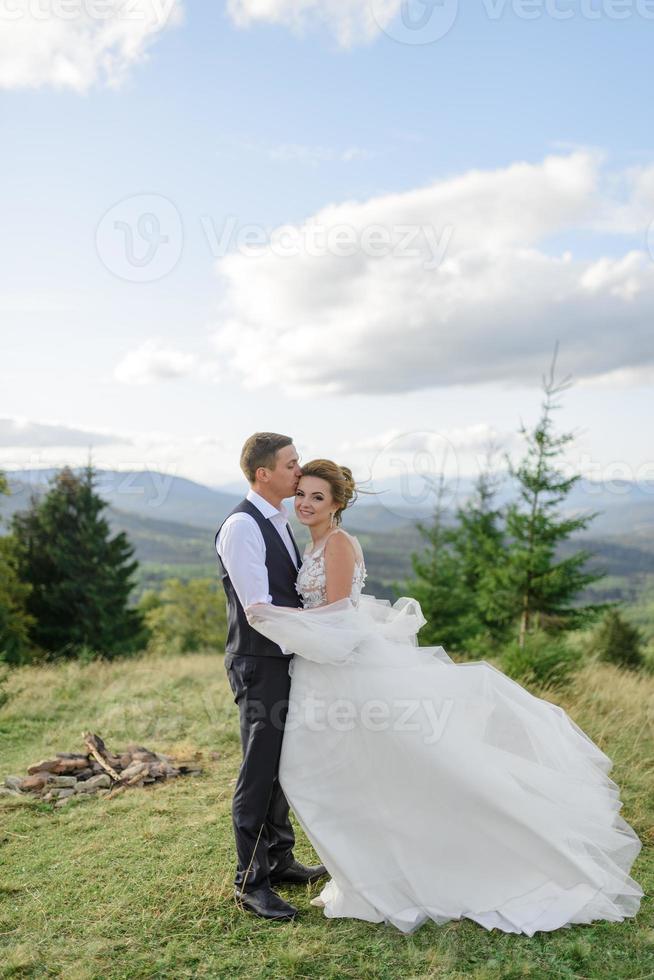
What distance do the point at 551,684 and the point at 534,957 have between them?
6.20 meters

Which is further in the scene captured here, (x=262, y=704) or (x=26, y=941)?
(x=262, y=704)

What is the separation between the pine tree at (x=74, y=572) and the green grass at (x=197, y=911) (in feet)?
85.0

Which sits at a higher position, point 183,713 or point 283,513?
point 283,513

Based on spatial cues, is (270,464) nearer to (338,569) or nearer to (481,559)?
(338,569)

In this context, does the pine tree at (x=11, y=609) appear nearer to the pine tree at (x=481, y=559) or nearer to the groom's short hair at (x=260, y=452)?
the pine tree at (x=481, y=559)

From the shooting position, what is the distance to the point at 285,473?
4.56m

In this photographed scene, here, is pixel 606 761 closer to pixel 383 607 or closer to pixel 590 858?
pixel 590 858

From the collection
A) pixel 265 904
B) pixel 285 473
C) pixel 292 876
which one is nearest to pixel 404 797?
pixel 265 904

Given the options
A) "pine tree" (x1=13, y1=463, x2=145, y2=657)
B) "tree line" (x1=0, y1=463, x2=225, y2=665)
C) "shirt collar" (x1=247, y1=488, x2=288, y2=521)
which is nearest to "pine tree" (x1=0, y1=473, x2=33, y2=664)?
"tree line" (x1=0, y1=463, x2=225, y2=665)

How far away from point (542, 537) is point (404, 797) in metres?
15.1

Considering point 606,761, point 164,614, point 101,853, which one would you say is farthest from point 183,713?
point 164,614

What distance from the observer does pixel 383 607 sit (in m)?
5.34

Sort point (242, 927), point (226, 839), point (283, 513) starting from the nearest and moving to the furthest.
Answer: point (242, 927)
point (283, 513)
point (226, 839)

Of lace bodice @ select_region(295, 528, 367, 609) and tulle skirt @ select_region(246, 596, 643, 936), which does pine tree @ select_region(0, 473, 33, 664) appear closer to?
lace bodice @ select_region(295, 528, 367, 609)
